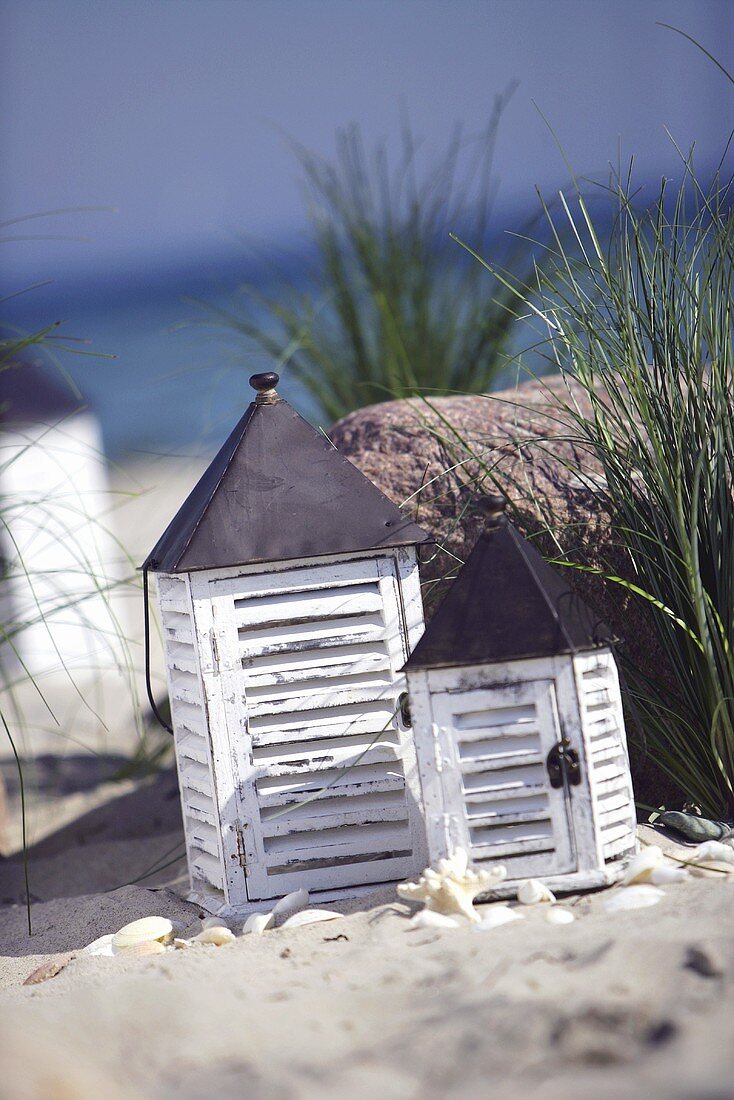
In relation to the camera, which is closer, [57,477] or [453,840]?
[453,840]

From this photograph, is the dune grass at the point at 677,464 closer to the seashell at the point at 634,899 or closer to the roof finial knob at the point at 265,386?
the seashell at the point at 634,899

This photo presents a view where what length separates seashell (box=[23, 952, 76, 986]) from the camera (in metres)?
1.74

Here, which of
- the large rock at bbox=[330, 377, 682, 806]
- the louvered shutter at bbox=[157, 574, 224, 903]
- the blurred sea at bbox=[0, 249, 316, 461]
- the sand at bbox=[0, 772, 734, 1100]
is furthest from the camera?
the blurred sea at bbox=[0, 249, 316, 461]

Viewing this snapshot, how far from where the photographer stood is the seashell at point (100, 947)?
5.97 feet

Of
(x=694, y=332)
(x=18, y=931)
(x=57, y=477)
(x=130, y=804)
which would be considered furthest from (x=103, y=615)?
(x=694, y=332)

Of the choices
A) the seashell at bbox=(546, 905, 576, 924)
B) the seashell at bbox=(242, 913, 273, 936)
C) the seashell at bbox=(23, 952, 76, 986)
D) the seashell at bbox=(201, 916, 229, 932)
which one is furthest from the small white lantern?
the seashell at bbox=(23, 952, 76, 986)

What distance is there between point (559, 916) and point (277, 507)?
88cm

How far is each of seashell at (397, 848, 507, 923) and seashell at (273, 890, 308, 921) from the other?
0.30 m

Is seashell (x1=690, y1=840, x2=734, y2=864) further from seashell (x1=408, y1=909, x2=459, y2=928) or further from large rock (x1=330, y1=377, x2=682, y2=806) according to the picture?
seashell (x1=408, y1=909, x2=459, y2=928)

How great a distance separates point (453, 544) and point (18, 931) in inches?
51.1

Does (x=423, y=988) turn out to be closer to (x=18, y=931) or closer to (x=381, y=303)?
(x=18, y=931)

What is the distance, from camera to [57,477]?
7.53 m

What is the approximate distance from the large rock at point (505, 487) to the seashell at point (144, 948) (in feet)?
2.97

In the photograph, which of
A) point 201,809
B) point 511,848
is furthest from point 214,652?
point 511,848
